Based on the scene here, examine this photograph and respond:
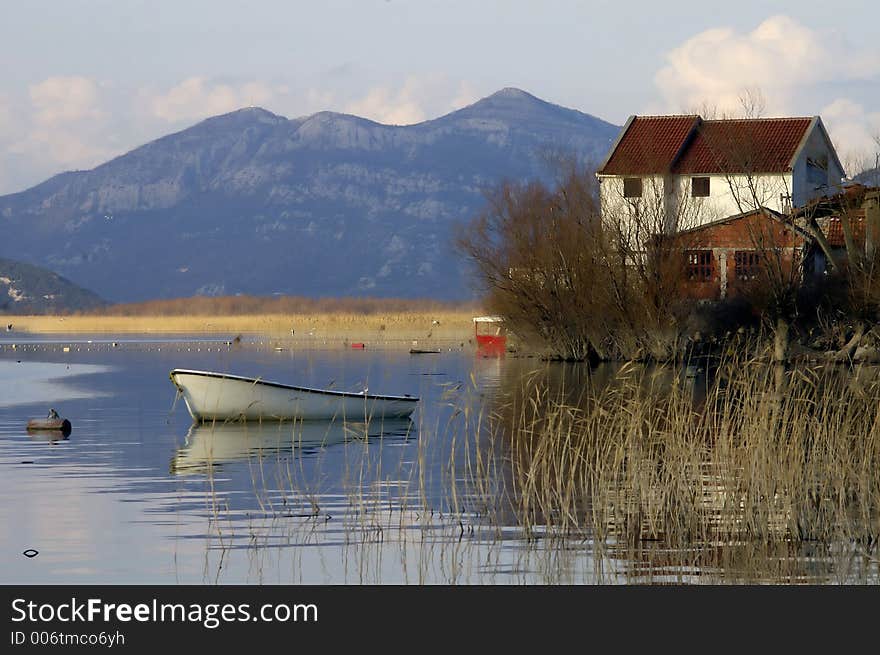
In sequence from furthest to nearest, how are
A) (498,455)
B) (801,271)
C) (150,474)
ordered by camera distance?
(801,271) < (498,455) < (150,474)

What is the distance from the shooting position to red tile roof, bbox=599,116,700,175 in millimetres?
74438

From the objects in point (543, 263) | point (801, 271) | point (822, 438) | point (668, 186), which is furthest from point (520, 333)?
point (822, 438)

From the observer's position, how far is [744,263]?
63688 mm

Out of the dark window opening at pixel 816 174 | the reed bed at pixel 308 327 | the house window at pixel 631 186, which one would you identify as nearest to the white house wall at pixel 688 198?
the house window at pixel 631 186

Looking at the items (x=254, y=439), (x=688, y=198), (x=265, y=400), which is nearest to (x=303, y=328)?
(x=688, y=198)

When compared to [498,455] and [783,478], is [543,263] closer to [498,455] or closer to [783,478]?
[498,455]

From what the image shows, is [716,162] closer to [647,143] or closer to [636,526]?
[647,143]

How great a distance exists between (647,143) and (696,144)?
8.46ft

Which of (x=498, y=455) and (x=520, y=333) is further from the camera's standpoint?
(x=520, y=333)

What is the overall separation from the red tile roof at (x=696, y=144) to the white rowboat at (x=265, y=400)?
3526 cm

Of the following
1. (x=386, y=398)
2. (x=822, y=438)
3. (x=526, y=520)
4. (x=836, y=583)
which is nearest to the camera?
(x=836, y=583)

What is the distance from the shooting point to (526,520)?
18094 mm
